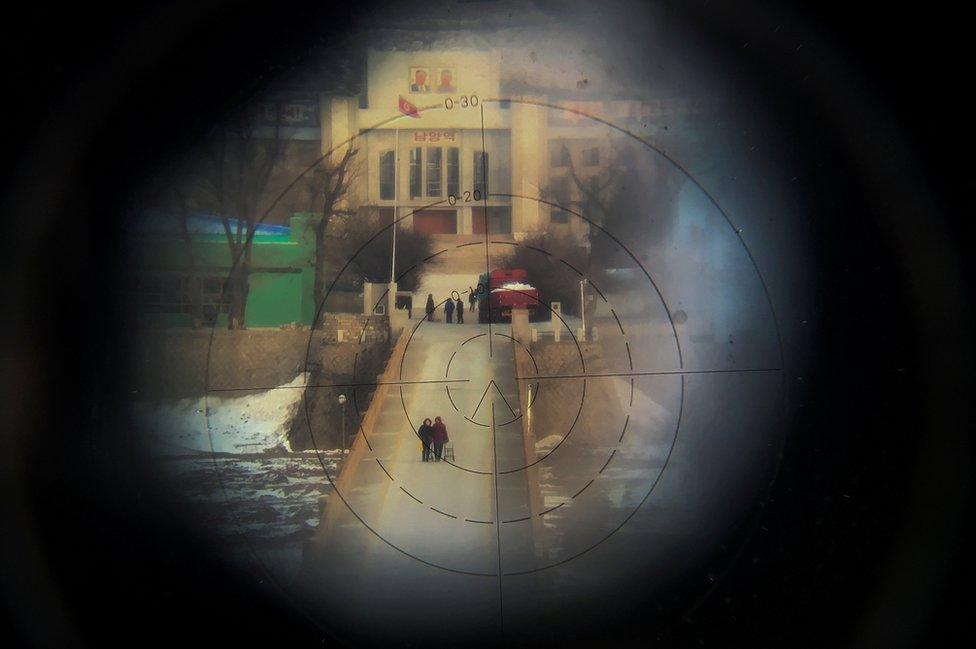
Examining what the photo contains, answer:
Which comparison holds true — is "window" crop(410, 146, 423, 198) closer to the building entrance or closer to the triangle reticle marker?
the building entrance

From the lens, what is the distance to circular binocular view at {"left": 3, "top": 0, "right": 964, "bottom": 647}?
106cm

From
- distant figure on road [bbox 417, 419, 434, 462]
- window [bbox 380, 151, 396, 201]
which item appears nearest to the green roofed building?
window [bbox 380, 151, 396, 201]

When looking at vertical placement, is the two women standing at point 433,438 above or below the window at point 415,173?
below

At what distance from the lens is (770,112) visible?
1.04 m

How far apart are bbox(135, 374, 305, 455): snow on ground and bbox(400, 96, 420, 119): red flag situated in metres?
0.43

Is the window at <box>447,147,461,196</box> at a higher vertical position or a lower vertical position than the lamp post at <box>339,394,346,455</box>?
higher

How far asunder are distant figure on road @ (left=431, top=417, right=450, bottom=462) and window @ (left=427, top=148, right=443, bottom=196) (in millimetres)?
350

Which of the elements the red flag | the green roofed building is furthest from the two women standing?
the red flag

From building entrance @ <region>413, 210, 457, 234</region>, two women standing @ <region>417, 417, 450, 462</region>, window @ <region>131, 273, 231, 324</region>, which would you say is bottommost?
two women standing @ <region>417, 417, 450, 462</region>

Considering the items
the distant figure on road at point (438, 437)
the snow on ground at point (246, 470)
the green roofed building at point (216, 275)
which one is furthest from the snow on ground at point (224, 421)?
the distant figure on road at point (438, 437)

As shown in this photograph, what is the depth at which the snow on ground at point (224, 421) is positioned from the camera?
43.4 inches

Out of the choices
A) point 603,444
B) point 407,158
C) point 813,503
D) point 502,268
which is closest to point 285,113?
point 407,158

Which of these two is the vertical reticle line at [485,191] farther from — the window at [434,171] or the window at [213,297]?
the window at [213,297]

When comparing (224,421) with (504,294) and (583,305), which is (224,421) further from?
(583,305)
